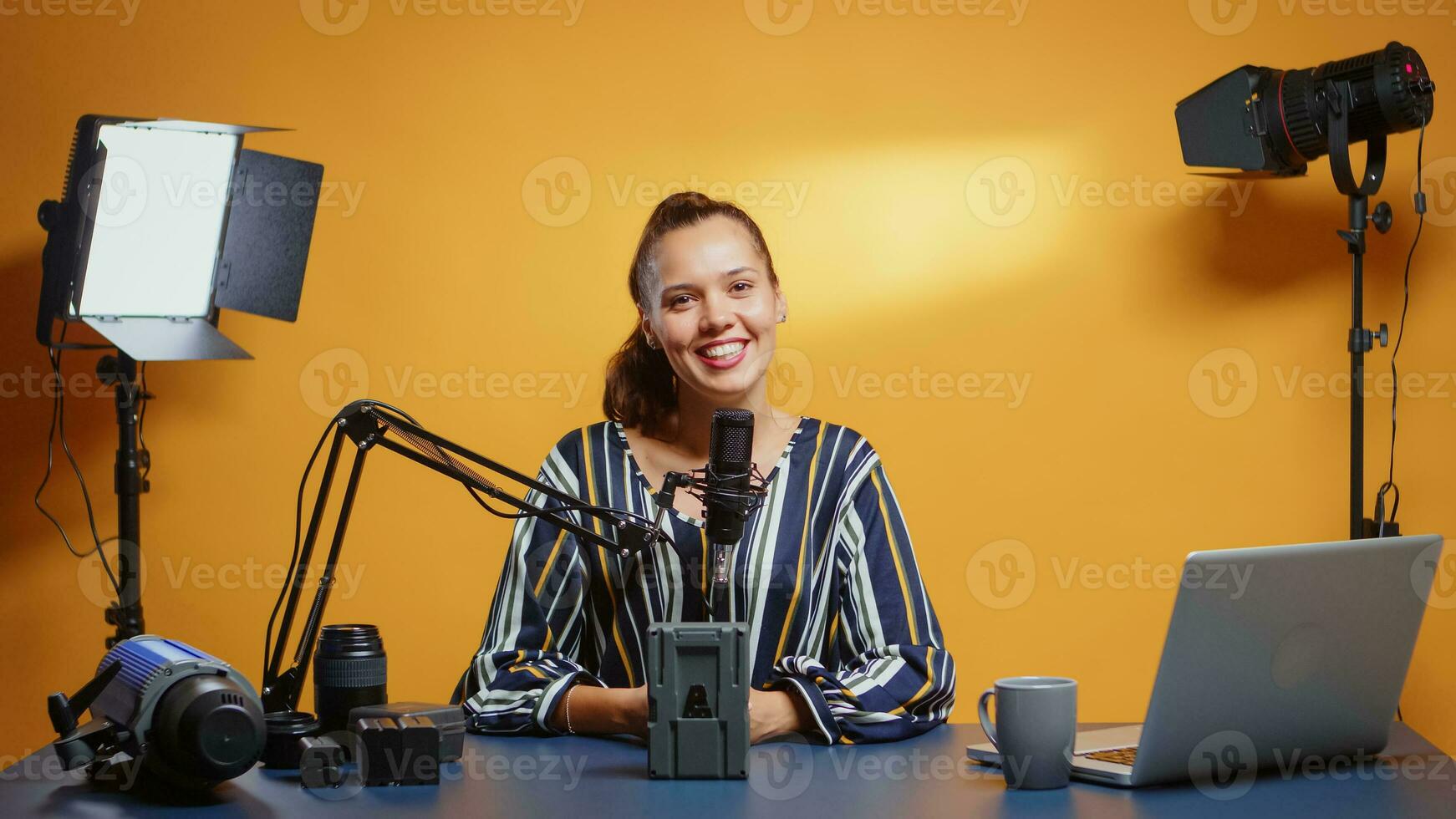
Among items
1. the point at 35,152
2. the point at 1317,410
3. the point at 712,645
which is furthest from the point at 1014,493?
the point at 35,152

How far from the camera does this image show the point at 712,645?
144 centimetres

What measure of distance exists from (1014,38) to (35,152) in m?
2.31

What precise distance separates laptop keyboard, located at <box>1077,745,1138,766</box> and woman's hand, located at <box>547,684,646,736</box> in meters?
0.52

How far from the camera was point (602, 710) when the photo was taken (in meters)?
1.70

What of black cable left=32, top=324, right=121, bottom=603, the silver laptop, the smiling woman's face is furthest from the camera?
black cable left=32, top=324, right=121, bottom=603

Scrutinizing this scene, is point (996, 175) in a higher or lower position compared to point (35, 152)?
higher

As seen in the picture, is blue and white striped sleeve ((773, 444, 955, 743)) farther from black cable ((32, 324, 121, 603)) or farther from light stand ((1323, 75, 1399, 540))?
black cable ((32, 324, 121, 603))

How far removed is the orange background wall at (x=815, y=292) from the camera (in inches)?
126

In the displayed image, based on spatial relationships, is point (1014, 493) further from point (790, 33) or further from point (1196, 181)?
point (790, 33)
